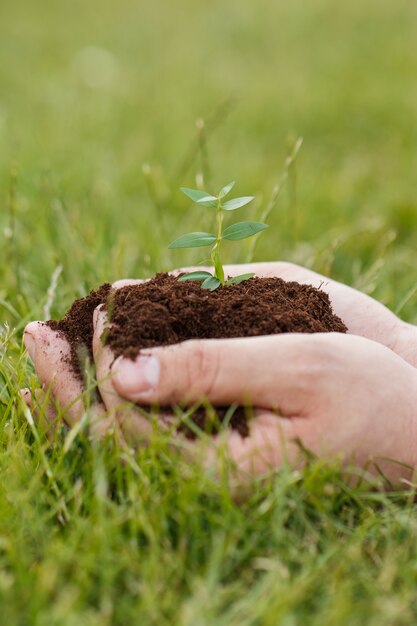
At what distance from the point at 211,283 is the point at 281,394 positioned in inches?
12.4

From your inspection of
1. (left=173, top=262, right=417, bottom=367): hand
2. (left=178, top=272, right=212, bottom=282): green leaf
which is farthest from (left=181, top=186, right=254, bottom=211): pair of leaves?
(left=173, top=262, right=417, bottom=367): hand

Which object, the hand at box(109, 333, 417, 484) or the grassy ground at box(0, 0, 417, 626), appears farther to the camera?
the hand at box(109, 333, 417, 484)

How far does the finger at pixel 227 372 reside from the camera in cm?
152

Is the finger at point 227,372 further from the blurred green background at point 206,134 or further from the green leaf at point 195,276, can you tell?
the blurred green background at point 206,134

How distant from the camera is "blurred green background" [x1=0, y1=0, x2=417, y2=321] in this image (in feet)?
9.18

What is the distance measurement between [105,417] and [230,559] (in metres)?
0.38

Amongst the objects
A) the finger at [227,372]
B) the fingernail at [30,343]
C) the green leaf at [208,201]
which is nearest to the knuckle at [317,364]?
the finger at [227,372]

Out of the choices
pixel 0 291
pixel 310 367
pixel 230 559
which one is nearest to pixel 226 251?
pixel 0 291

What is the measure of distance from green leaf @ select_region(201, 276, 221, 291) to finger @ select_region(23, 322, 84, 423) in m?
0.32

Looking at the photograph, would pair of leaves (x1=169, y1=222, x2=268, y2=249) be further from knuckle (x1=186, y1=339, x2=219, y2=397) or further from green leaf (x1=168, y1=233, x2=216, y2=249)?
knuckle (x1=186, y1=339, x2=219, y2=397)

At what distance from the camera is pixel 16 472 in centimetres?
153

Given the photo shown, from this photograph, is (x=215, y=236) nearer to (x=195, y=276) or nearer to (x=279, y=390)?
(x=195, y=276)

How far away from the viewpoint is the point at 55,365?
168 centimetres

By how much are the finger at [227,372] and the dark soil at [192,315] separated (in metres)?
0.05
